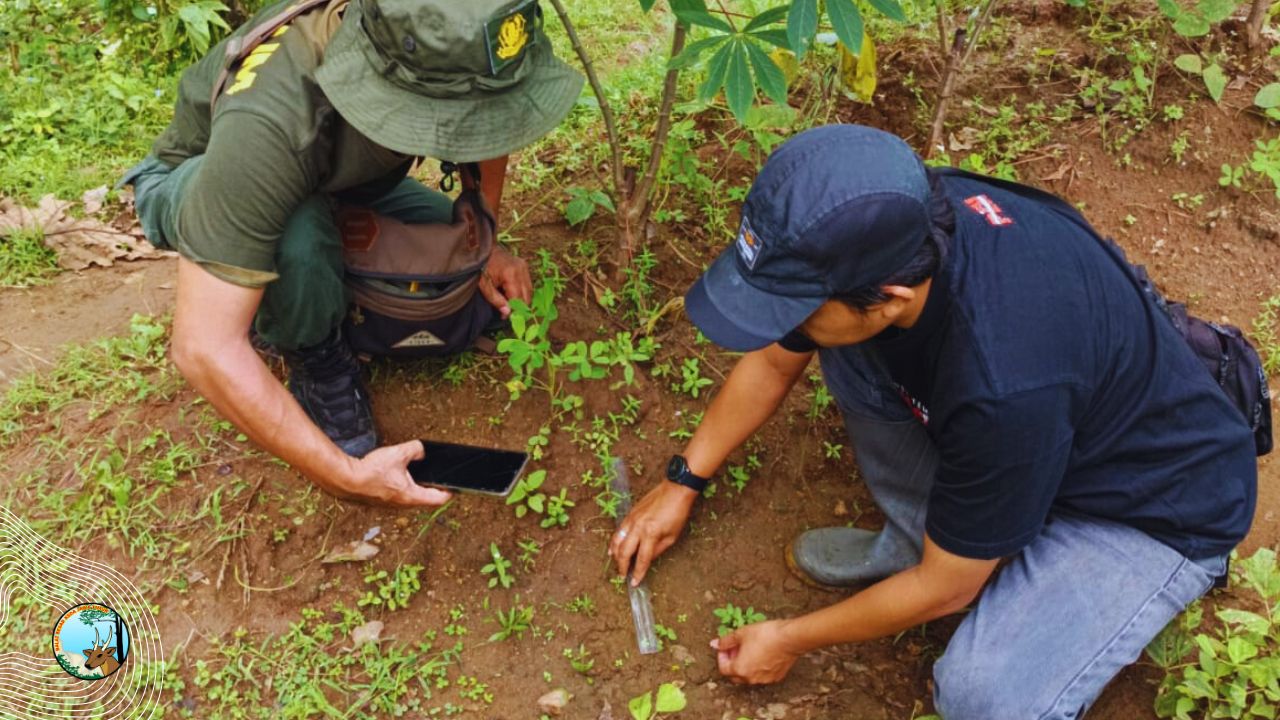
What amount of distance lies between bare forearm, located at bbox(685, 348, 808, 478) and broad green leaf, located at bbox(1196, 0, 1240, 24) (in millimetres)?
1893

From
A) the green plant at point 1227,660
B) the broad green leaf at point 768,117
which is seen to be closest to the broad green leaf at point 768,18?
the broad green leaf at point 768,117

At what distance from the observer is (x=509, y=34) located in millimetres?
1770

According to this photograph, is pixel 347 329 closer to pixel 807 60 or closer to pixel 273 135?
pixel 273 135

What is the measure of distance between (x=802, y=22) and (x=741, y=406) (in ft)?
2.74

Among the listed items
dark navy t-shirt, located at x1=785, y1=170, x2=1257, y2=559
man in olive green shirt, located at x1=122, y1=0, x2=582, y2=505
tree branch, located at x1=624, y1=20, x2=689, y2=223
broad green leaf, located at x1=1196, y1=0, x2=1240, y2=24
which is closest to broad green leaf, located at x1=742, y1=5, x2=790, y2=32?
tree branch, located at x1=624, y1=20, x2=689, y2=223

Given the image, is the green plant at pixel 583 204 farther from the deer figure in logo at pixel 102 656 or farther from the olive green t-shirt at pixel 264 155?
the deer figure in logo at pixel 102 656

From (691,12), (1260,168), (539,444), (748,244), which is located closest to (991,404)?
(748,244)

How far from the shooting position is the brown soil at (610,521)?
205cm

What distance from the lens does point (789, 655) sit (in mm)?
1910

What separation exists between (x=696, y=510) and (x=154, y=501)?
137cm

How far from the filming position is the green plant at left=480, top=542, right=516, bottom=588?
2150mm

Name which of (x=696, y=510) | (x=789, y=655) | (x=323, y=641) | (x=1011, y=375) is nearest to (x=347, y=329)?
(x=323, y=641)

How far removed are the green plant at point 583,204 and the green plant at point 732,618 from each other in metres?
1.30

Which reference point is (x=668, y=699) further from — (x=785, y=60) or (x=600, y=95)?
(x=785, y=60)
